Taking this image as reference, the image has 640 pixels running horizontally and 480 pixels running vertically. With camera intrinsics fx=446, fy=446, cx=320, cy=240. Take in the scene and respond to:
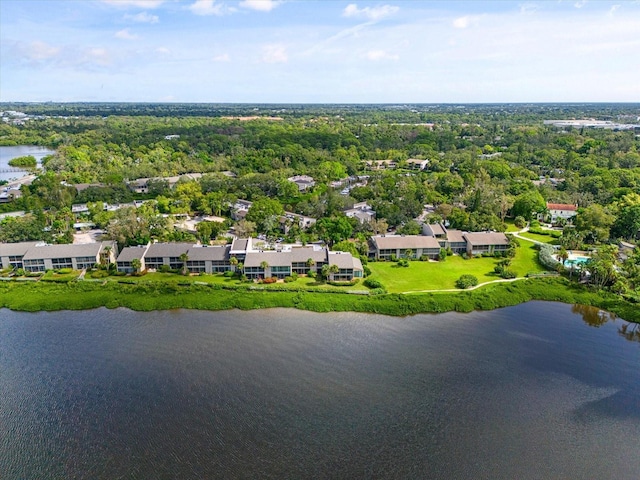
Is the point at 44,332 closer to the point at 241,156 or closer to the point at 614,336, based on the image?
the point at 614,336

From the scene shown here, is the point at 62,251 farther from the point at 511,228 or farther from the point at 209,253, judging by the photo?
the point at 511,228

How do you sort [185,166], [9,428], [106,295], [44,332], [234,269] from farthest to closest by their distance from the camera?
[185,166] < [234,269] < [106,295] < [44,332] < [9,428]

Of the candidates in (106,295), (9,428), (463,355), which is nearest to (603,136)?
(463,355)

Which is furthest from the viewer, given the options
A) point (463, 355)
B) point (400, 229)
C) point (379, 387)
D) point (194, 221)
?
point (194, 221)

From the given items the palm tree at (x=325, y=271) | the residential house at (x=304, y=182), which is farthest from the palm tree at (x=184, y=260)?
the residential house at (x=304, y=182)

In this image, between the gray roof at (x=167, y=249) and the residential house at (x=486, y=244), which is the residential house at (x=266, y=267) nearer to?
the gray roof at (x=167, y=249)

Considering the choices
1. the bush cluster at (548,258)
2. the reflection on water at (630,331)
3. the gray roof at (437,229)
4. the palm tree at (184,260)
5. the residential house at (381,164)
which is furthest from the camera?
the residential house at (381,164)

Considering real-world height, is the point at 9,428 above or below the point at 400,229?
below

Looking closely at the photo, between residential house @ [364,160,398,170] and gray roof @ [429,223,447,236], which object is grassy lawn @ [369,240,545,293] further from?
residential house @ [364,160,398,170]

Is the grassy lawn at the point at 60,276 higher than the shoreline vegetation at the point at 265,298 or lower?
higher
